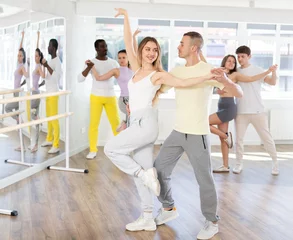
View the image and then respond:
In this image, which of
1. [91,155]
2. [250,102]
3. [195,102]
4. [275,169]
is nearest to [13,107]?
[91,155]

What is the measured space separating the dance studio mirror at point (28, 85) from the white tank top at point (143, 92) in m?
1.39

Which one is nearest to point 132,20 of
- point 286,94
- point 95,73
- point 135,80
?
point 95,73

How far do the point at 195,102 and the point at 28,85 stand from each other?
2499mm

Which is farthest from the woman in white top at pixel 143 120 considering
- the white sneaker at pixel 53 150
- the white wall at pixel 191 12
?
the white wall at pixel 191 12

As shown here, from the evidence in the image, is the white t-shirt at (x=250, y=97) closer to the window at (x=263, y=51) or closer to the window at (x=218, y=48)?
the window at (x=218, y=48)

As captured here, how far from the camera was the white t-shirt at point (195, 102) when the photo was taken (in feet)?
12.2

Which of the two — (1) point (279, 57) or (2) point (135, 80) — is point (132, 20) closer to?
(1) point (279, 57)

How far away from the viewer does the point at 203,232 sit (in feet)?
12.6

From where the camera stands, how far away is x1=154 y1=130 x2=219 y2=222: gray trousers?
371cm

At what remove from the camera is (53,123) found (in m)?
6.41

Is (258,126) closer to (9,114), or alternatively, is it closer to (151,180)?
(151,180)

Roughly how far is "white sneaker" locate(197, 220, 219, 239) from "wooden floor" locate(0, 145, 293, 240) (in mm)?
67

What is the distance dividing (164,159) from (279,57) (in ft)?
18.3

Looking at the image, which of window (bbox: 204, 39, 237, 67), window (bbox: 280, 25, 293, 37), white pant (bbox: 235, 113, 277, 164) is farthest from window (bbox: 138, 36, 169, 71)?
white pant (bbox: 235, 113, 277, 164)
